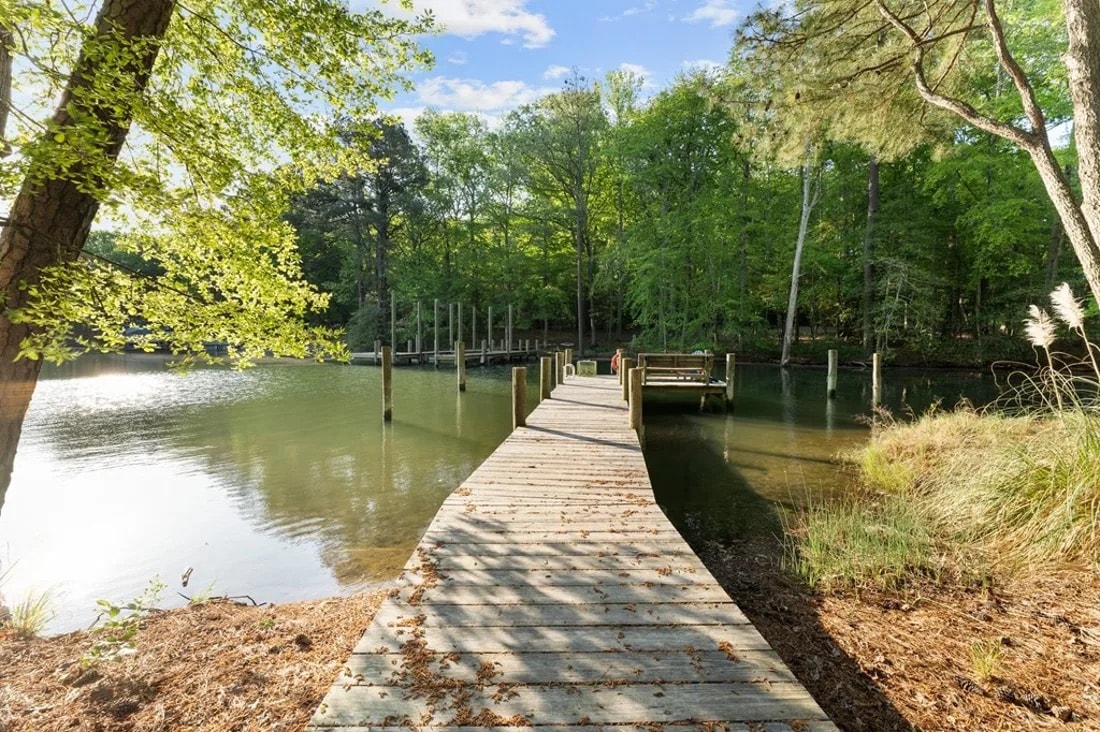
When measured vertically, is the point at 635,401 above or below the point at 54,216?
below

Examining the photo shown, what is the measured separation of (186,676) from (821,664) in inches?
138

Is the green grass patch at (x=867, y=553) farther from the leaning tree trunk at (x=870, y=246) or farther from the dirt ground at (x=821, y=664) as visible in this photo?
the leaning tree trunk at (x=870, y=246)

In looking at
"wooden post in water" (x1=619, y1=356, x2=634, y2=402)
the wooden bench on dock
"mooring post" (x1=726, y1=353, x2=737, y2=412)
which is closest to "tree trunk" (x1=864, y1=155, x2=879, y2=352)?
"mooring post" (x1=726, y1=353, x2=737, y2=412)

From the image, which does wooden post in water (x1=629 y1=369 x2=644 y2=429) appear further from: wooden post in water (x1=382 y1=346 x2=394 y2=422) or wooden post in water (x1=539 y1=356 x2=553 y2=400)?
wooden post in water (x1=382 y1=346 x2=394 y2=422)

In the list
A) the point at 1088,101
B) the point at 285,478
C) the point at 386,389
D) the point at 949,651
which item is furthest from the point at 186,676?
the point at 386,389

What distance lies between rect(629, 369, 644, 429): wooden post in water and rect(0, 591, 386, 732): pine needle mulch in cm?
559

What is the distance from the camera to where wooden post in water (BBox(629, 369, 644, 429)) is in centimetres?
862

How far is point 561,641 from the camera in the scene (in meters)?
2.63

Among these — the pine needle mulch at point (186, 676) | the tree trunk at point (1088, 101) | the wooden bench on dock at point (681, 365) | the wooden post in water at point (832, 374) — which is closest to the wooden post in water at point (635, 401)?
the wooden bench on dock at point (681, 365)

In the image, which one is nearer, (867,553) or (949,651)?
(949,651)

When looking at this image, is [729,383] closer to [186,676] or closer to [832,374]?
[832,374]

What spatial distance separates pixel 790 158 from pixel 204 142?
7339mm

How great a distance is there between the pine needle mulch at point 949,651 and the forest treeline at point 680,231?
14.6m

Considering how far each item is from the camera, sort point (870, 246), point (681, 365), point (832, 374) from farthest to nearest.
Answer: point (870, 246) < point (832, 374) < point (681, 365)
